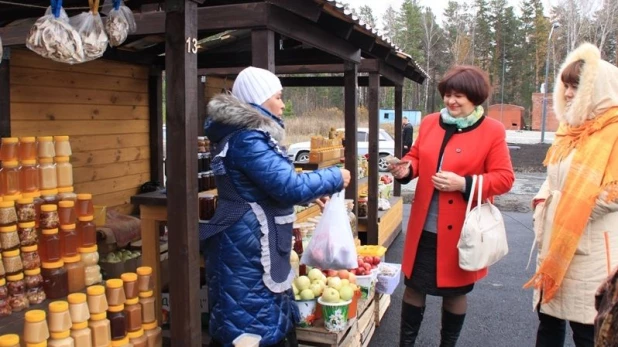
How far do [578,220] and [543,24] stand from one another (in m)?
59.2

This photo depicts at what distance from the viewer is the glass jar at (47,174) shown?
8.71 feet

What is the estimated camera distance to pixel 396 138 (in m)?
8.91

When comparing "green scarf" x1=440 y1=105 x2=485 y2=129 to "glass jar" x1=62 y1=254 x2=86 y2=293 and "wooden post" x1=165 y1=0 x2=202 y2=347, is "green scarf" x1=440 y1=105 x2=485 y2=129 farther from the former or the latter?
"glass jar" x1=62 y1=254 x2=86 y2=293

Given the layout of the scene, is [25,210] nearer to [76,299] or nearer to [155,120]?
[76,299]

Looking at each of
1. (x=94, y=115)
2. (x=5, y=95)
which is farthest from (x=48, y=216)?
(x=94, y=115)

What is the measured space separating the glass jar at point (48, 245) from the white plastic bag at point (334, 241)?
1.30 meters

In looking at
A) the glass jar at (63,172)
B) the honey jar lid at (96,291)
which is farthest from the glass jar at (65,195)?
the honey jar lid at (96,291)

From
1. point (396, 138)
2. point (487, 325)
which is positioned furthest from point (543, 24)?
point (487, 325)

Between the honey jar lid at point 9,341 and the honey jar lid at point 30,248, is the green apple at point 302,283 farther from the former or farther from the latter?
the honey jar lid at point 9,341

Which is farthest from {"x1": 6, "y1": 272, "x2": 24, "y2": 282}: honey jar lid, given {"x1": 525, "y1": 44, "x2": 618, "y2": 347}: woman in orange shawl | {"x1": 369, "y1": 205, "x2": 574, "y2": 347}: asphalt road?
Answer: {"x1": 369, "y1": 205, "x2": 574, "y2": 347}: asphalt road

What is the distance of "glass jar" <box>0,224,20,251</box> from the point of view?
7.88 ft

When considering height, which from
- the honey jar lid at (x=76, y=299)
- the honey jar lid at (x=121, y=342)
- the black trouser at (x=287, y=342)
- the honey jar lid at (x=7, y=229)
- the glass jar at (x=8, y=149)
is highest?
the glass jar at (x=8, y=149)

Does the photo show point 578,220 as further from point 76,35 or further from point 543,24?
point 543,24

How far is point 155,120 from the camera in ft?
21.3
